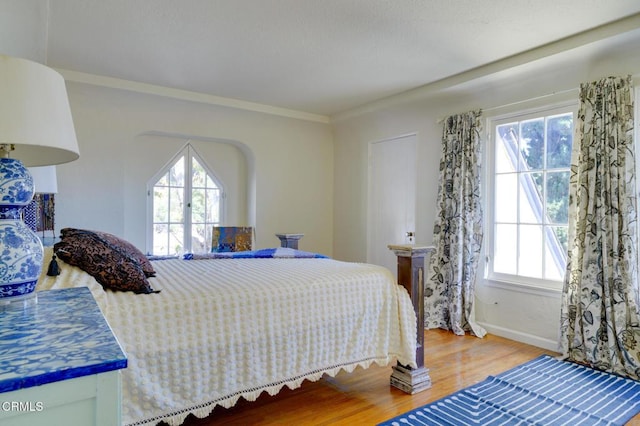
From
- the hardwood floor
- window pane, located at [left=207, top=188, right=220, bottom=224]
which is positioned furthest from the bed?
window pane, located at [left=207, top=188, right=220, bottom=224]

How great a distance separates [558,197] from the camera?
338cm

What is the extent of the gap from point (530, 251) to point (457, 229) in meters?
0.65

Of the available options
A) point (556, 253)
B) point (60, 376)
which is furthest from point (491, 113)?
point (60, 376)

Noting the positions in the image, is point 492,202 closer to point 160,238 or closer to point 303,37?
point 303,37

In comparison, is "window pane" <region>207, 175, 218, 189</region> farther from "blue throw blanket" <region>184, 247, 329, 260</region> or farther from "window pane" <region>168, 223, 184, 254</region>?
"blue throw blanket" <region>184, 247, 329, 260</region>

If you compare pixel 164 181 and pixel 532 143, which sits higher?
pixel 532 143

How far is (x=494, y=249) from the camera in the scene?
3.84m

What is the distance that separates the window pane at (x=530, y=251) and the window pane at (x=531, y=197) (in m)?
0.09

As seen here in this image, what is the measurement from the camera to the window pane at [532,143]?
138 inches

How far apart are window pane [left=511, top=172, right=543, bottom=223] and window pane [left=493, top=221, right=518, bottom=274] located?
0.17 m

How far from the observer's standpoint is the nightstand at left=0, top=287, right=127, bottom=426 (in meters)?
0.62

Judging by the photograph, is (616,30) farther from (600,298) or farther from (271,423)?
(271,423)

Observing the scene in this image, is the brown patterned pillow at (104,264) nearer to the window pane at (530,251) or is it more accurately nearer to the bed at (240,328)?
the bed at (240,328)

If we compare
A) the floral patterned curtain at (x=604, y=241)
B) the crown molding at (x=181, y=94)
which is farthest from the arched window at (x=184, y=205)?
the floral patterned curtain at (x=604, y=241)
